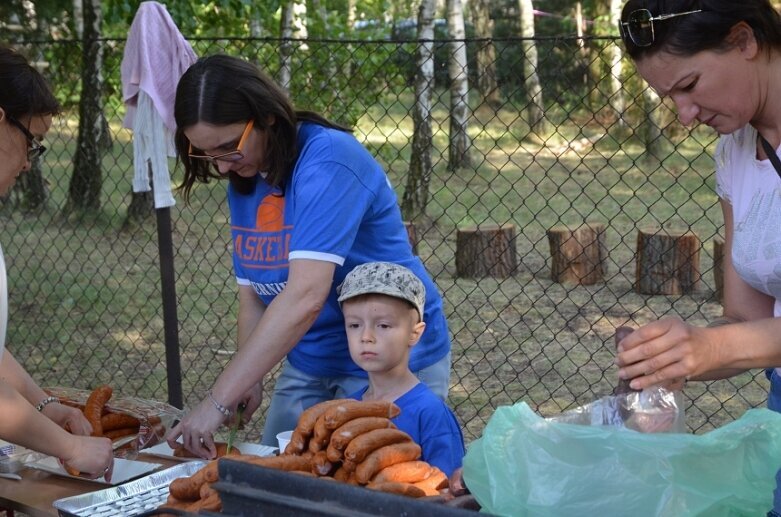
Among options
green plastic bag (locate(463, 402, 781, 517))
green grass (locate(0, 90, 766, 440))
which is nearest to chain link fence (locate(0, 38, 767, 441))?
green grass (locate(0, 90, 766, 440))

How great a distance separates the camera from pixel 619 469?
1747mm

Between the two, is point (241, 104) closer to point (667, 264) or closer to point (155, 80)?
point (155, 80)

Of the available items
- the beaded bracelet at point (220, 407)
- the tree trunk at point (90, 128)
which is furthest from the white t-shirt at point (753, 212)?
the tree trunk at point (90, 128)

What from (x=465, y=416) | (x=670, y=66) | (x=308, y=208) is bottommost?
(x=465, y=416)

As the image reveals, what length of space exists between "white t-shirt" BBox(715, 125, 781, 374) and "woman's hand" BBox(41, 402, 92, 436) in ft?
6.14

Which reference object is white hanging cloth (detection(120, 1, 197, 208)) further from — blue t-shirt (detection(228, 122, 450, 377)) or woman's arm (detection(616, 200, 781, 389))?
woman's arm (detection(616, 200, 781, 389))

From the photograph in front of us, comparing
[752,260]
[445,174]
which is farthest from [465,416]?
[445,174]

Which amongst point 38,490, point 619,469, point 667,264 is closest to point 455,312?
point 667,264

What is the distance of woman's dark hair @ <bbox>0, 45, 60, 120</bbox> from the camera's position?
249cm

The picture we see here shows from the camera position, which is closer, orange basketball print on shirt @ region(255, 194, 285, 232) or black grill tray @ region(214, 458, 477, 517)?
black grill tray @ region(214, 458, 477, 517)

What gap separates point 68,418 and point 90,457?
349 millimetres

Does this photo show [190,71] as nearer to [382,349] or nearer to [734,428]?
[382,349]

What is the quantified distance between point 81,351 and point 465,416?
330 cm

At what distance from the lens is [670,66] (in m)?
2.07
